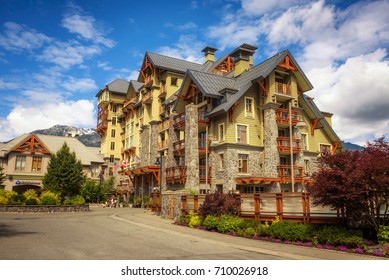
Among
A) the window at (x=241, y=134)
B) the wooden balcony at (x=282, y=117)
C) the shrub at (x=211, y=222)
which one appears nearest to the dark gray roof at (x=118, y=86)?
the window at (x=241, y=134)

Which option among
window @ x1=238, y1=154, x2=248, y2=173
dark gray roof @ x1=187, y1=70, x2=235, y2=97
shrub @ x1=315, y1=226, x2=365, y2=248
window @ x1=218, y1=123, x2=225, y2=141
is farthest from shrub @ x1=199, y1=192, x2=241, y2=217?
dark gray roof @ x1=187, y1=70, x2=235, y2=97

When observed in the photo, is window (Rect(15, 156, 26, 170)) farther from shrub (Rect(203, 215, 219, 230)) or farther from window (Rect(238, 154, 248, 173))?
shrub (Rect(203, 215, 219, 230))

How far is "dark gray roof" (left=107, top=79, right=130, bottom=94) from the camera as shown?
70.8 m

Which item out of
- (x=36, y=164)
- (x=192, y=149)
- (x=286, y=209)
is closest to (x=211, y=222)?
(x=286, y=209)

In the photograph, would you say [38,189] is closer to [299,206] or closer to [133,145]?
[133,145]

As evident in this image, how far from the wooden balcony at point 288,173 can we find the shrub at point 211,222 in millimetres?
13745

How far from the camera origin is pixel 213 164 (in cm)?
3388

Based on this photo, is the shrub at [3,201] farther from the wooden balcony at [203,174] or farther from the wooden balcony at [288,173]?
the wooden balcony at [288,173]

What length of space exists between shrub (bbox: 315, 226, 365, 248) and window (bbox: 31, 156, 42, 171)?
175ft

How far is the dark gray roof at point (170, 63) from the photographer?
49.0 meters

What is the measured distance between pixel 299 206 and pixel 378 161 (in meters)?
5.52

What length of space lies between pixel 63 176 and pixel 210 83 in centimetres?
2604

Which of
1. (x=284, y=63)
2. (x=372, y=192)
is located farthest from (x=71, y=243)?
(x=284, y=63)

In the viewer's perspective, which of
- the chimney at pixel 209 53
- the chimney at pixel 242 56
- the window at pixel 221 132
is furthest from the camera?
the chimney at pixel 209 53
